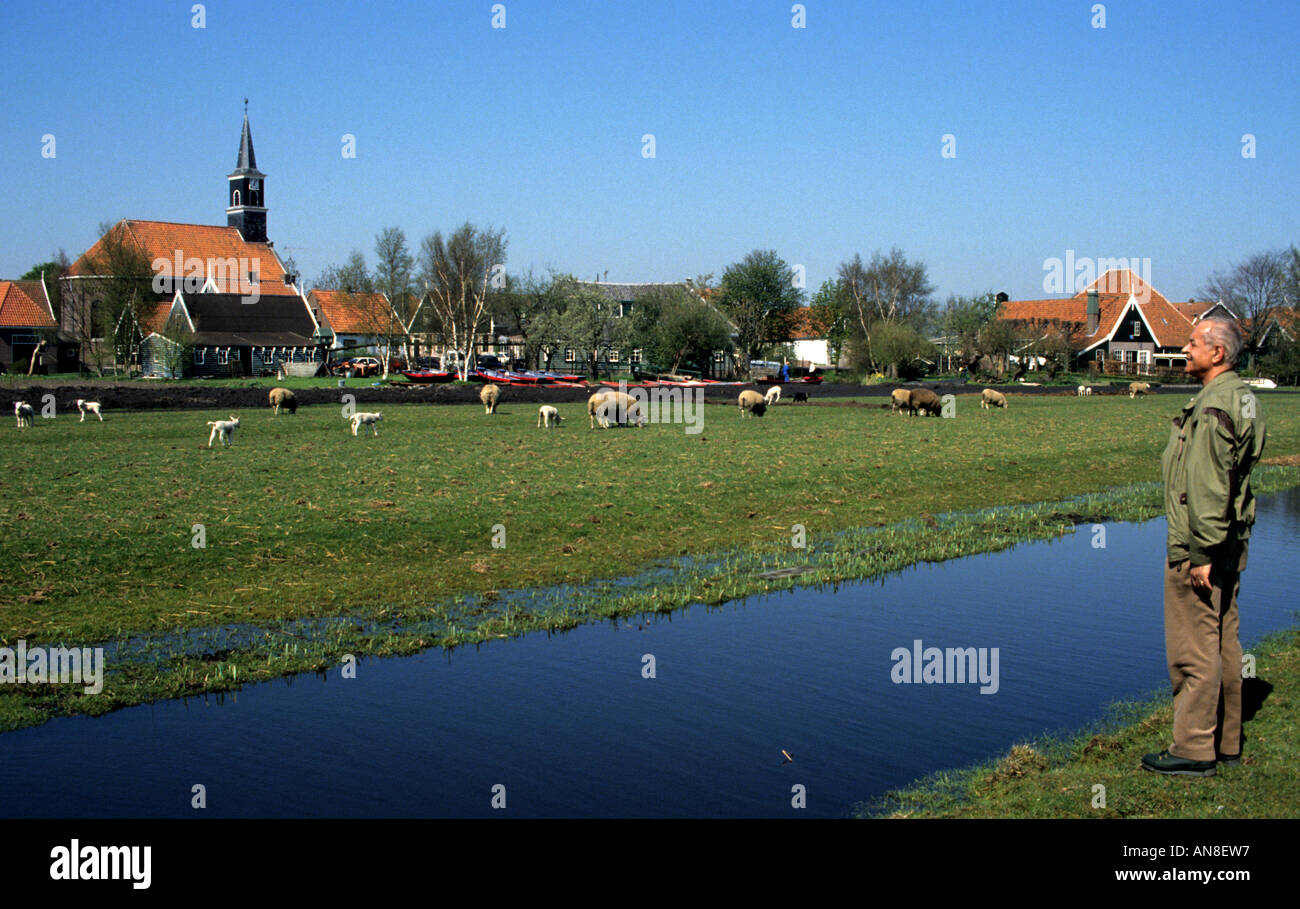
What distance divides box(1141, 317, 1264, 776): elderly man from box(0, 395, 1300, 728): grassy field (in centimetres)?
706

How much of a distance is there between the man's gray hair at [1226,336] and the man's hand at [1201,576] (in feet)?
4.80

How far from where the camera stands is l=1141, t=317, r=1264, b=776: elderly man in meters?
7.27

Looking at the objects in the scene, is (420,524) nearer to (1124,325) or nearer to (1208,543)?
(1208,543)

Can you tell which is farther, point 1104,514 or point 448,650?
point 1104,514

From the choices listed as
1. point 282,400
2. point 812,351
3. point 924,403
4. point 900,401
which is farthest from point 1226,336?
point 812,351

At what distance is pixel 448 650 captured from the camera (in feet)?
38.3

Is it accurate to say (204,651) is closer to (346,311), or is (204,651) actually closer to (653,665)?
(653,665)

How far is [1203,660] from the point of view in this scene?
7.62 m

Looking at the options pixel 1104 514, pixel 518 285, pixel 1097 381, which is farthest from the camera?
pixel 518 285

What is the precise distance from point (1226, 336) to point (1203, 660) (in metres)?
2.27

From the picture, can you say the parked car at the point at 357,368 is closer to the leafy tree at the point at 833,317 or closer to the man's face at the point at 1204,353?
the leafy tree at the point at 833,317

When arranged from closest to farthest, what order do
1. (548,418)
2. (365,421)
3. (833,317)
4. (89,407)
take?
(365,421), (89,407), (548,418), (833,317)

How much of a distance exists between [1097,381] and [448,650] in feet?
327
